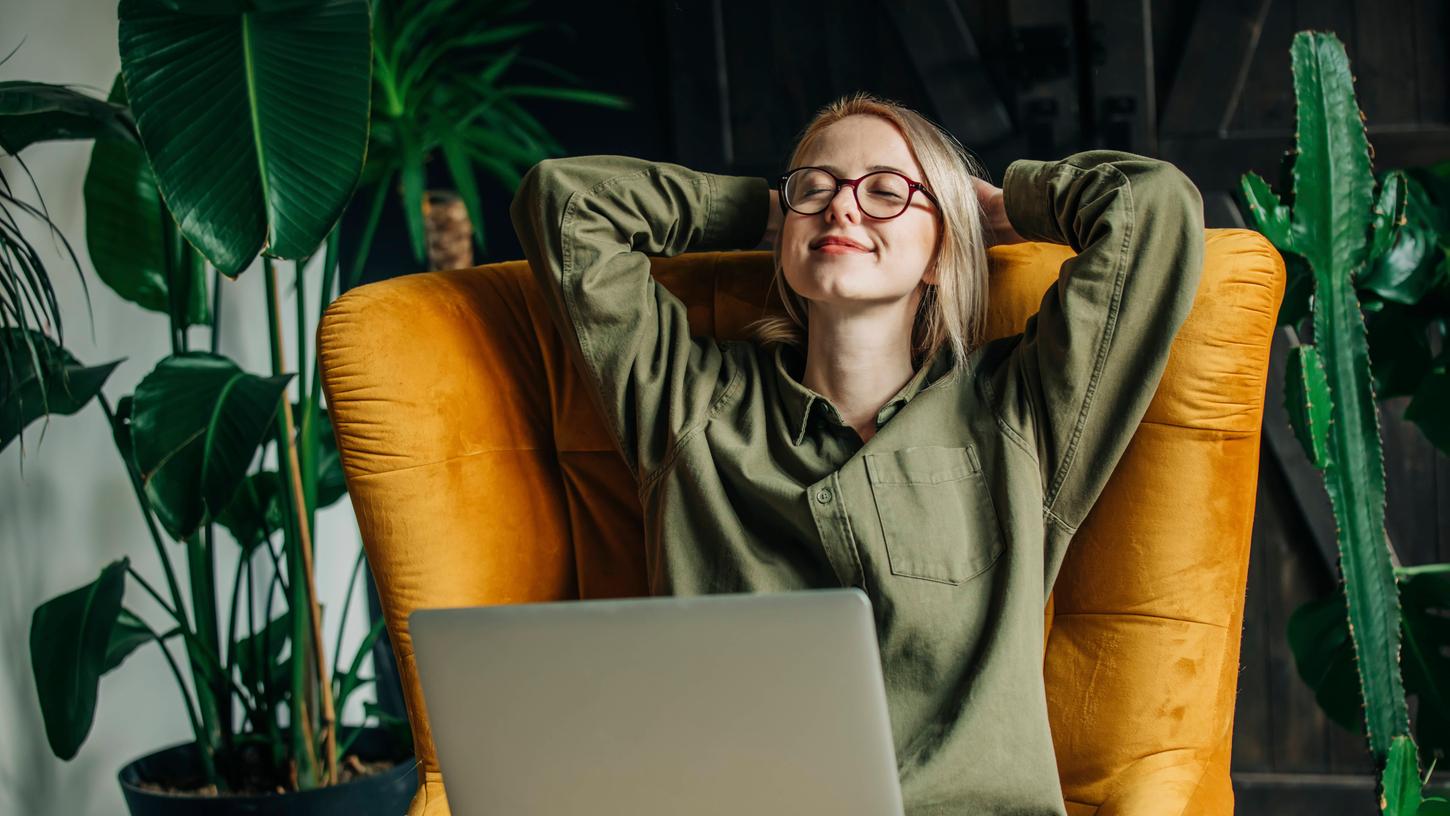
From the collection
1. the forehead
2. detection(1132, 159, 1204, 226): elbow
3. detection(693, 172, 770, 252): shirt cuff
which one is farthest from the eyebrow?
detection(1132, 159, 1204, 226): elbow

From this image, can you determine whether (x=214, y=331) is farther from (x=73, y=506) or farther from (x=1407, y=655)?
(x=1407, y=655)

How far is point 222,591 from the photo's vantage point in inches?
99.7

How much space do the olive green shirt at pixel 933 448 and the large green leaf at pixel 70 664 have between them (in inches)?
35.3

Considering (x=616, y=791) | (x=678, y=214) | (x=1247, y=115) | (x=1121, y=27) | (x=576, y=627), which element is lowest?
(x=616, y=791)

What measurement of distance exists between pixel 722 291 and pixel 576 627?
778 millimetres

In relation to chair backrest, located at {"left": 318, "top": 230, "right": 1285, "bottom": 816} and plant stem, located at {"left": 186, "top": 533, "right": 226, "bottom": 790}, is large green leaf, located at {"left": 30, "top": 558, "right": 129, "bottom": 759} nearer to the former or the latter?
plant stem, located at {"left": 186, "top": 533, "right": 226, "bottom": 790}

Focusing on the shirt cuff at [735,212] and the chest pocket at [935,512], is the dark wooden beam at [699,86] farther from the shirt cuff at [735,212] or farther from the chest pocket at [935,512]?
the chest pocket at [935,512]

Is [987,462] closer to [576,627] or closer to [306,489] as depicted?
[576,627]

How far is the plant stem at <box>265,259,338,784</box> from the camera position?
1.85 metres

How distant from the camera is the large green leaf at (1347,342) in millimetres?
1658

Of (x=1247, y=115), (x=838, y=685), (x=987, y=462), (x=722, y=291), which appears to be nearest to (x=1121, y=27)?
(x=1247, y=115)

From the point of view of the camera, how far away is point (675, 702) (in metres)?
0.89

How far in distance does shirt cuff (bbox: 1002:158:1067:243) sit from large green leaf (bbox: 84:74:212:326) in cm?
125

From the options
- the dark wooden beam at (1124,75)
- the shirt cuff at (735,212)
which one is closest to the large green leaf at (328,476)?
the shirt cuff at (735,212)
